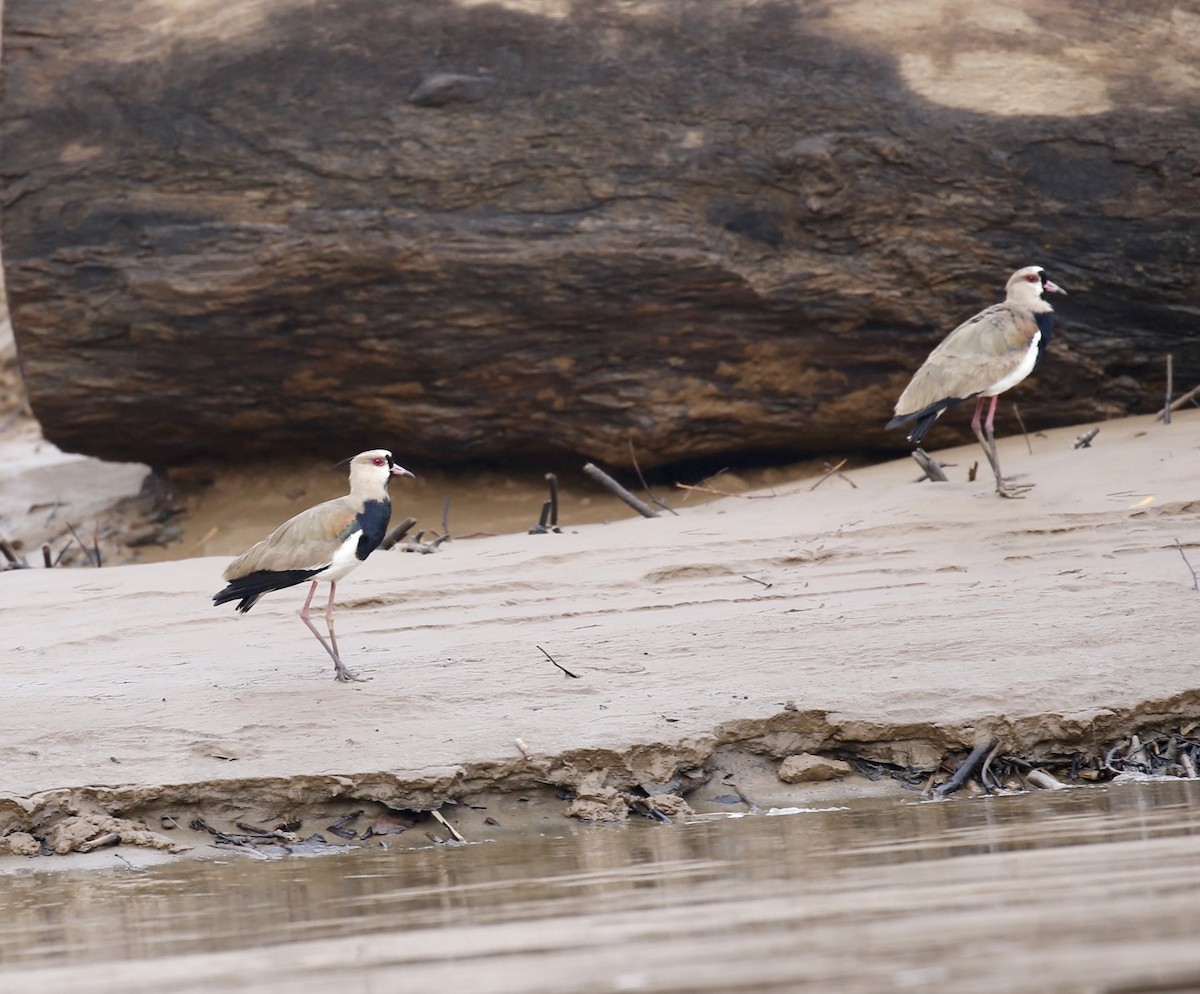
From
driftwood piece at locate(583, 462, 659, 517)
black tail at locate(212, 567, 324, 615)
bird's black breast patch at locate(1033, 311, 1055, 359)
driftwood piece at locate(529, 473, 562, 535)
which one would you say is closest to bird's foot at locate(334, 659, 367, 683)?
black tail at locate(212, 567, 324, 615)

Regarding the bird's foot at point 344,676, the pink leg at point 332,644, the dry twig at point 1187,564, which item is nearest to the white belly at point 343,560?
the pink leg at point 332,644

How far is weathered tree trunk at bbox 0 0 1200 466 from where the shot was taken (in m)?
9.23

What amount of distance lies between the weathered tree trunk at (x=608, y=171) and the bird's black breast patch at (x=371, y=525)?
2578 millimetres

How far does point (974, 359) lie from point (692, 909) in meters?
5.28

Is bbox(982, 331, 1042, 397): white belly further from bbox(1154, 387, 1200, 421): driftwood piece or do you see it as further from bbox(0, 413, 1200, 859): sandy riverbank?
bbox(1154, 387, 1200, 421): driftwood piece

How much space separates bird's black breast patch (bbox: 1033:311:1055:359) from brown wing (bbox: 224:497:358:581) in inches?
146

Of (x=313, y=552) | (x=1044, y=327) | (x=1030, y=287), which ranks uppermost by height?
(x=1030, y=287)

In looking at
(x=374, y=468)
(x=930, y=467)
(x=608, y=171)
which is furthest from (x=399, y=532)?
(x=930, y=467)

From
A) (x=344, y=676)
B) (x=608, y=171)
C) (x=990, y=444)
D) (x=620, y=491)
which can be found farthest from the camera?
(x=608, y=171)

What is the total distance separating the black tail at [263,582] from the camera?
6.71m

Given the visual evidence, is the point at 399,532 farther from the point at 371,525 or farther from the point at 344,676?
the point at 344,676

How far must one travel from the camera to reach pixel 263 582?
674 centimetres

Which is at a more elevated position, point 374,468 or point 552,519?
point 374,468

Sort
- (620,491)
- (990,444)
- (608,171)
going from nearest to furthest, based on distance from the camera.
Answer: (990,444), (620,491), (608,171)
